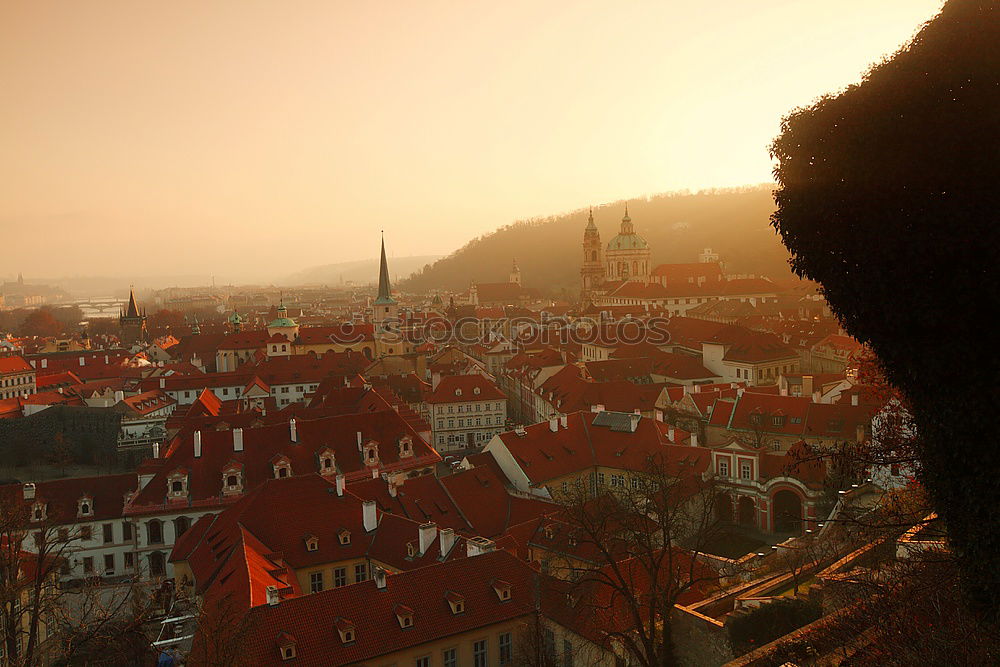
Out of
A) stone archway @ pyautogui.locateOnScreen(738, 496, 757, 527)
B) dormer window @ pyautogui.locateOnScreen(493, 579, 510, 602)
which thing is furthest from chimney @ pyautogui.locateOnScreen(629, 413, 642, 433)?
dormer window @ pyautogui.locateOnScreen(493, 579, 510, 602)

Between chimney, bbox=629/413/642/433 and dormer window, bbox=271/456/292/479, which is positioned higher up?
chimney, bbox=629/413/642/433

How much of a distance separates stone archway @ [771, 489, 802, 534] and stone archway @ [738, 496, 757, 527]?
967 mm

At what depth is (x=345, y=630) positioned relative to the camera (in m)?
17.0

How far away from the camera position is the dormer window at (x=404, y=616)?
17812 millimetres

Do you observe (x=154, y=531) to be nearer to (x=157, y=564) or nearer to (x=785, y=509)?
(x=157, y=564)

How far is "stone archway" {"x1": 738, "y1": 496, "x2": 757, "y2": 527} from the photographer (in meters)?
30.6

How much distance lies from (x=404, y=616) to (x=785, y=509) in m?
17.7

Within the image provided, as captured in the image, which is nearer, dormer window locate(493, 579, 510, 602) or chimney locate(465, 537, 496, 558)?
dormer window locate(493, 579, 510, 602)

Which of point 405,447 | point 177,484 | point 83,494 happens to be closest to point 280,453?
point 177,484

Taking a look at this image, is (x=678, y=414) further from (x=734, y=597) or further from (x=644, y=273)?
(x=644, y=273)

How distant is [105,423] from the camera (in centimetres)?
5038

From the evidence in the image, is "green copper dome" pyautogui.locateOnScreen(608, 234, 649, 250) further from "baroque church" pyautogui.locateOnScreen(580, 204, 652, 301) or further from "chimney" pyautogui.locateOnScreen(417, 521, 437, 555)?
"chimney" pyautogui.locateOnScreen(417, 521, 437, 555)

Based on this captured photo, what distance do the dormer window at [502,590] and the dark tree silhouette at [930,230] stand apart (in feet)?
40.1

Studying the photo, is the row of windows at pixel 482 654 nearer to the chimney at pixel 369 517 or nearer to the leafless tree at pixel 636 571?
the leafless tree at pixel 636 571
